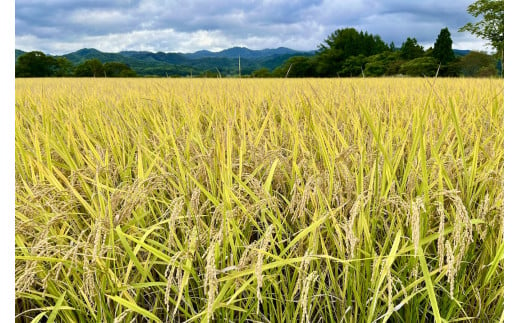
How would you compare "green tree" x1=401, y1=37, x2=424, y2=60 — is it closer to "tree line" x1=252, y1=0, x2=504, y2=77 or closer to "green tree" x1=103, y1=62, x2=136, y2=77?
"tree line" x1=252, y1=0, x2=504, y2=77

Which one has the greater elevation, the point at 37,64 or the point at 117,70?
the point at 37,64

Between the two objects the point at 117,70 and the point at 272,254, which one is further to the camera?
the point at 117,70

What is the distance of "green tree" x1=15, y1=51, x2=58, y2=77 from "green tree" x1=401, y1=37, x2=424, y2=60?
35.0 metres

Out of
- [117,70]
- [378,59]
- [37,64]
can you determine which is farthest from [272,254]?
[37,64]

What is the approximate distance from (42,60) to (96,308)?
4509 cm

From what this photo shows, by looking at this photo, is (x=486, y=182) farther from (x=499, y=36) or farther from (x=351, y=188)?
(x=499, y=36)

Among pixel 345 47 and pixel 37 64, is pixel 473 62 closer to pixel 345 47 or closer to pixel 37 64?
pixel 345 47

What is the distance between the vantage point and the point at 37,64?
38.4m

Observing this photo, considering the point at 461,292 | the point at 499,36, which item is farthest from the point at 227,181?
the point at 499,36

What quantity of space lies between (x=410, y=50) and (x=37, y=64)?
123ft

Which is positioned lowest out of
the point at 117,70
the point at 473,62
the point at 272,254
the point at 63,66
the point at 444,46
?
the point at 272,254

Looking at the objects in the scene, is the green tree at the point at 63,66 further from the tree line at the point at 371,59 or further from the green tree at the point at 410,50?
the green tree at the point at 410,50

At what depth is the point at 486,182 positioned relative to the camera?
129 cm

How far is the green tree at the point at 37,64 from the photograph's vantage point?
37891mm
